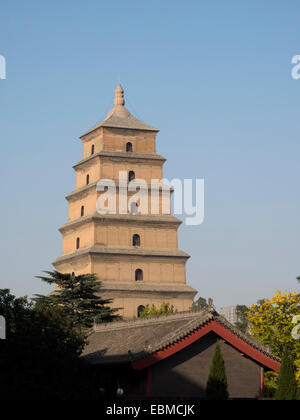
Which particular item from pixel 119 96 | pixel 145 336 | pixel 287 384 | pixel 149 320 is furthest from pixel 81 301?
pixel 119 96

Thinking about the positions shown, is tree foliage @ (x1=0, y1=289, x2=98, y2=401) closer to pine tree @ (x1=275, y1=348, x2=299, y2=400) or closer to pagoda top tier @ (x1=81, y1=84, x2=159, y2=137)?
pine tree @ (x1=275, y1=348, x2=299, y2=400)

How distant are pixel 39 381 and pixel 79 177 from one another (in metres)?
47.7

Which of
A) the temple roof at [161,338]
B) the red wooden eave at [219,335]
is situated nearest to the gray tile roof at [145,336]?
the temple roof at [161,338]

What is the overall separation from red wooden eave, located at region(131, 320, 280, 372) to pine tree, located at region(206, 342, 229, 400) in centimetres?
149

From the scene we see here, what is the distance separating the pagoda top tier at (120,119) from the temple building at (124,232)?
9cm

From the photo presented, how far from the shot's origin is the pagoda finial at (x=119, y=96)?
83625mm

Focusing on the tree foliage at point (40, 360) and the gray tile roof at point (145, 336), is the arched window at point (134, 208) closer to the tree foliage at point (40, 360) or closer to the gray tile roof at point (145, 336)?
the gray tile roof at point (145, 336)

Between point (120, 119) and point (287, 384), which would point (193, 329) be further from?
point (120, 119)

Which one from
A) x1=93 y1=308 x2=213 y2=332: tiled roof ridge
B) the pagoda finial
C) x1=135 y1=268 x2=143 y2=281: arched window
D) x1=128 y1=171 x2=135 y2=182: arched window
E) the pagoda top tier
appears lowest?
x1=93 y1=308 x2=213 y2=332: tiled roof ridge

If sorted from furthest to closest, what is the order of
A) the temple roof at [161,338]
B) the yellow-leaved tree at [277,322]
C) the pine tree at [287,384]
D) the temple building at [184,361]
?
the yellow-leaved tree at [277,322] → the pine tree at [287,384] → the temple roof at [161,338] → the temple building at [184,361]

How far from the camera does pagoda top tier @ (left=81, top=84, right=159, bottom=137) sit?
7950 cm

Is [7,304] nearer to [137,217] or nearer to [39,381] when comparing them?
[39,381]

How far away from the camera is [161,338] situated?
1431 inches

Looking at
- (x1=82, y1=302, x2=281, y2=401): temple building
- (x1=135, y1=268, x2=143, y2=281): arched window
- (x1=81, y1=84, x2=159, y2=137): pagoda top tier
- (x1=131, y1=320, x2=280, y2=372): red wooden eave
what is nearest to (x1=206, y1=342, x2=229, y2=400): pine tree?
(x1=82, y1=302, x2=281, y2=401): temple building
